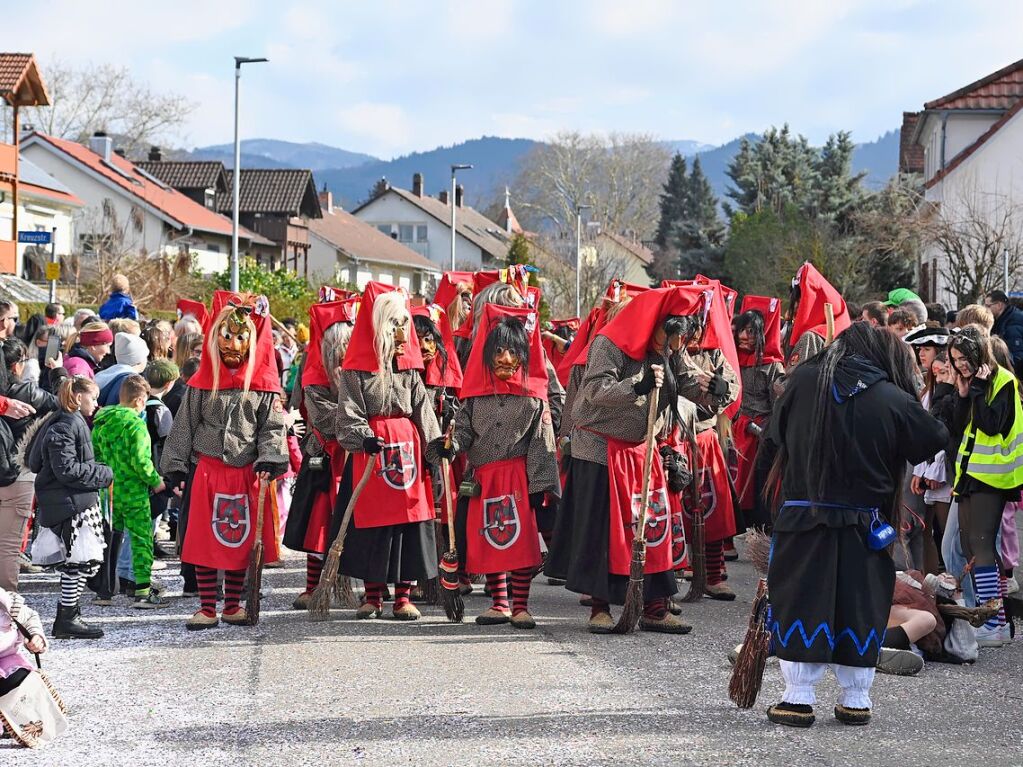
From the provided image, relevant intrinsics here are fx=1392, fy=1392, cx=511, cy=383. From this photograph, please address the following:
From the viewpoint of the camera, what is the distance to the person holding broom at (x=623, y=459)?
855cm

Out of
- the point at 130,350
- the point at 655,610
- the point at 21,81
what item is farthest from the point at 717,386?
the point at 21,81

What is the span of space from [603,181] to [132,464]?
79.5 m

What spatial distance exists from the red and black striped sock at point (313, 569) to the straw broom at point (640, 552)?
2292 mm

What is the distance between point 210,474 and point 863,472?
4.45 metres

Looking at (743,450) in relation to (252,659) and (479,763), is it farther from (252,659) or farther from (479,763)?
(479,763)

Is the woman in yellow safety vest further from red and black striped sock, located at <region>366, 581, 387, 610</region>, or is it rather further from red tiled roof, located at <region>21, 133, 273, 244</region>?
red tiled roof, located at <region>21, 133, 273, 244</region>

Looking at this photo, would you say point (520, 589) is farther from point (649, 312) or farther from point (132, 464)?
point (132, 464)

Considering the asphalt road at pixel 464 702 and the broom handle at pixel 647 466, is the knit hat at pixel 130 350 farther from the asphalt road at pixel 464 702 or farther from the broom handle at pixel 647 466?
the broom handle at pixel 647 466

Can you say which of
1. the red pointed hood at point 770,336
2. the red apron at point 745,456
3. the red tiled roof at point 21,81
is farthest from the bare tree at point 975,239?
the red tiled roof at point 21,81

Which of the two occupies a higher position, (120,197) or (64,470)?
(120,197)

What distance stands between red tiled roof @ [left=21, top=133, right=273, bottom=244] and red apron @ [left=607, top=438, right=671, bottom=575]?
48971 millimetres

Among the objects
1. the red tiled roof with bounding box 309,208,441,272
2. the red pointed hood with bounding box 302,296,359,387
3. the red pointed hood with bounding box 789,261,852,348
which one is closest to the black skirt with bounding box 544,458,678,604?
the red pointed hood with bounding box 302,296,359,387

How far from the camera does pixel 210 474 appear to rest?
9008mm

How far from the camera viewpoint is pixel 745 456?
444 inches
